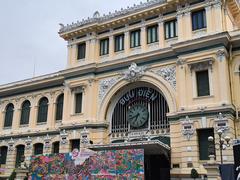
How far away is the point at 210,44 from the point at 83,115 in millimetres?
11794

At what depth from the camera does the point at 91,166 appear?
831 inches

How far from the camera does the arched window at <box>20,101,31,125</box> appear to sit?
33938mm

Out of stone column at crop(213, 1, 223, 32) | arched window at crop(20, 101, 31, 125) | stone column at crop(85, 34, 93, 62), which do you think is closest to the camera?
stone column at crop(213, 1, 223, 32)

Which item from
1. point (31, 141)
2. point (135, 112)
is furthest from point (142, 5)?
point (31, 141)

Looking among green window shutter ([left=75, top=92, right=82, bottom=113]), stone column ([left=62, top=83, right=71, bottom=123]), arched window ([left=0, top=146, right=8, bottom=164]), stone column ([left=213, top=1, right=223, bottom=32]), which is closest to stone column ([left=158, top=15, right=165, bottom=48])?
stone column ([left=213, top=1, right=223, bottom=32])

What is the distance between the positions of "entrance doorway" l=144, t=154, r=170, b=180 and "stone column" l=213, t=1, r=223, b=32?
397 inches

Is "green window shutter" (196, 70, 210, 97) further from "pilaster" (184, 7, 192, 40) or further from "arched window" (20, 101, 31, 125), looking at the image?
"arched window" (20, 101, 31, 125)

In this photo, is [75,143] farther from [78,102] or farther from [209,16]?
[209,16]

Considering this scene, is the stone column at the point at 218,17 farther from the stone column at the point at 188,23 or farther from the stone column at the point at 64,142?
the stone column at the point at 64,142

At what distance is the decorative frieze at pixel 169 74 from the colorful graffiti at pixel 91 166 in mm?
6665

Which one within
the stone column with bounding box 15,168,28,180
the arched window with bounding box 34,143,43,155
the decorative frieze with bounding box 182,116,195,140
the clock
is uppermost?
the clock

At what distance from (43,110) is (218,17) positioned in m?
18.8

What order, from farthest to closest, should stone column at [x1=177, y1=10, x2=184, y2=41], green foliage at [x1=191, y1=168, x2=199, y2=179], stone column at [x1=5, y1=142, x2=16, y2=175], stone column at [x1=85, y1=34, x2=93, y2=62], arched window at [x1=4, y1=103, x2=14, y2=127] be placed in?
arched window at [x1=4, y1=103, x2=14, y2=127], stone column at [x1=5, y1=142, x2=16, y2=175], stone column at [x1=85, y1=34, x2=93, y2=62], stone column at [x1=177, y1=10, x2=184, y2=41], green foliage at [x1=191, y1=168, x2=199, y2=179]

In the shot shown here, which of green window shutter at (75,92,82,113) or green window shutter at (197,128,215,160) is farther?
green window shutter at (75,92,82,113)
